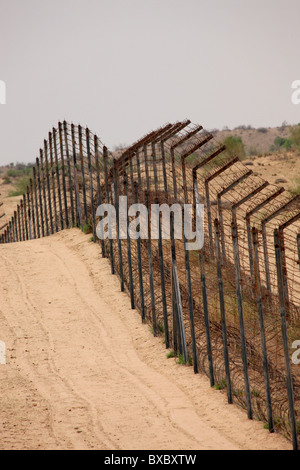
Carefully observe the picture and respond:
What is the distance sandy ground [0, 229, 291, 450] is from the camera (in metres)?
7.91

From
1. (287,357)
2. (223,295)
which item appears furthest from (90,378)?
(287,357)

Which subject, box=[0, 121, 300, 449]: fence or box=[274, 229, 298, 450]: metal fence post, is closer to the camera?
box=[274, 229, 298, 450]: metal fence post

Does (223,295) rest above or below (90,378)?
above

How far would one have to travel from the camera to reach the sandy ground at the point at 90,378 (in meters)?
7.91

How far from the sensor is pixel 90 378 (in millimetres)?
10469

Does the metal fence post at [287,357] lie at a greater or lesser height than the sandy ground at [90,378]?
greater

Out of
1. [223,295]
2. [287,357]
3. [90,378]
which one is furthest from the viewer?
[90,378]

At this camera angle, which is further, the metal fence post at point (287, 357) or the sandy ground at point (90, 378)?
the sandy ground at point (90, 378)

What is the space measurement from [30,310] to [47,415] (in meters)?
5.17

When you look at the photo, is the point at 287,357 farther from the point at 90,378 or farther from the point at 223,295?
the point at 90,378

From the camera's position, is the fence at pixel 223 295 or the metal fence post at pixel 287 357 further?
the fence at pixel 223 295
